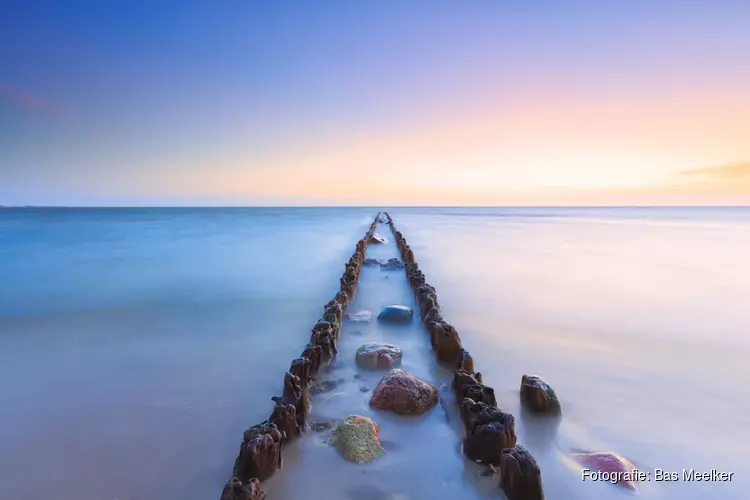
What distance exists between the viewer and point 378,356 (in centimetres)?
441

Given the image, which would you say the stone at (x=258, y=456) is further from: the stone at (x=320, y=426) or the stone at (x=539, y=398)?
the stone at (x=539, y=398)

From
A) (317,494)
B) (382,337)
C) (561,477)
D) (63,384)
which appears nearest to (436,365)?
(382,337)

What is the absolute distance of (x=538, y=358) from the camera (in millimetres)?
5027

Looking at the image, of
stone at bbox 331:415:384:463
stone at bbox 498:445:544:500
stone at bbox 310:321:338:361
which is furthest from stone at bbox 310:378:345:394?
stone at bbox 498:445:544:500

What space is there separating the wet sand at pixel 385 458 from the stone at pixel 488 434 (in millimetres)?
88

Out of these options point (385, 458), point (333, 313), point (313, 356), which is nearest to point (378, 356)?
point (313, 356)

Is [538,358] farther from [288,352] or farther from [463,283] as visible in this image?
[463,283]

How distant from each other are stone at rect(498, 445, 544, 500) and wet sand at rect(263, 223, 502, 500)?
20 cm

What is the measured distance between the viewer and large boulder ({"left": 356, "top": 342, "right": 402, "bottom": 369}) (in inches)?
172

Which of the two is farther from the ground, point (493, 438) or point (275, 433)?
point (275, 433)

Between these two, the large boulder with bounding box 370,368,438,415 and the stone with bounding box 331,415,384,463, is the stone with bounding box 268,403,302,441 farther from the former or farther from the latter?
the large boulder with bounding box 370,368,438,415

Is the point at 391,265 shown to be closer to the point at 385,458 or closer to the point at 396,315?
the point at 396,315

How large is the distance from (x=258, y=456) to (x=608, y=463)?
Answer: 2.38 metres

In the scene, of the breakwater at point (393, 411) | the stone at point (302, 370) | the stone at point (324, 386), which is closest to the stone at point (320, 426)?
the breakwater at point (393, 411)
